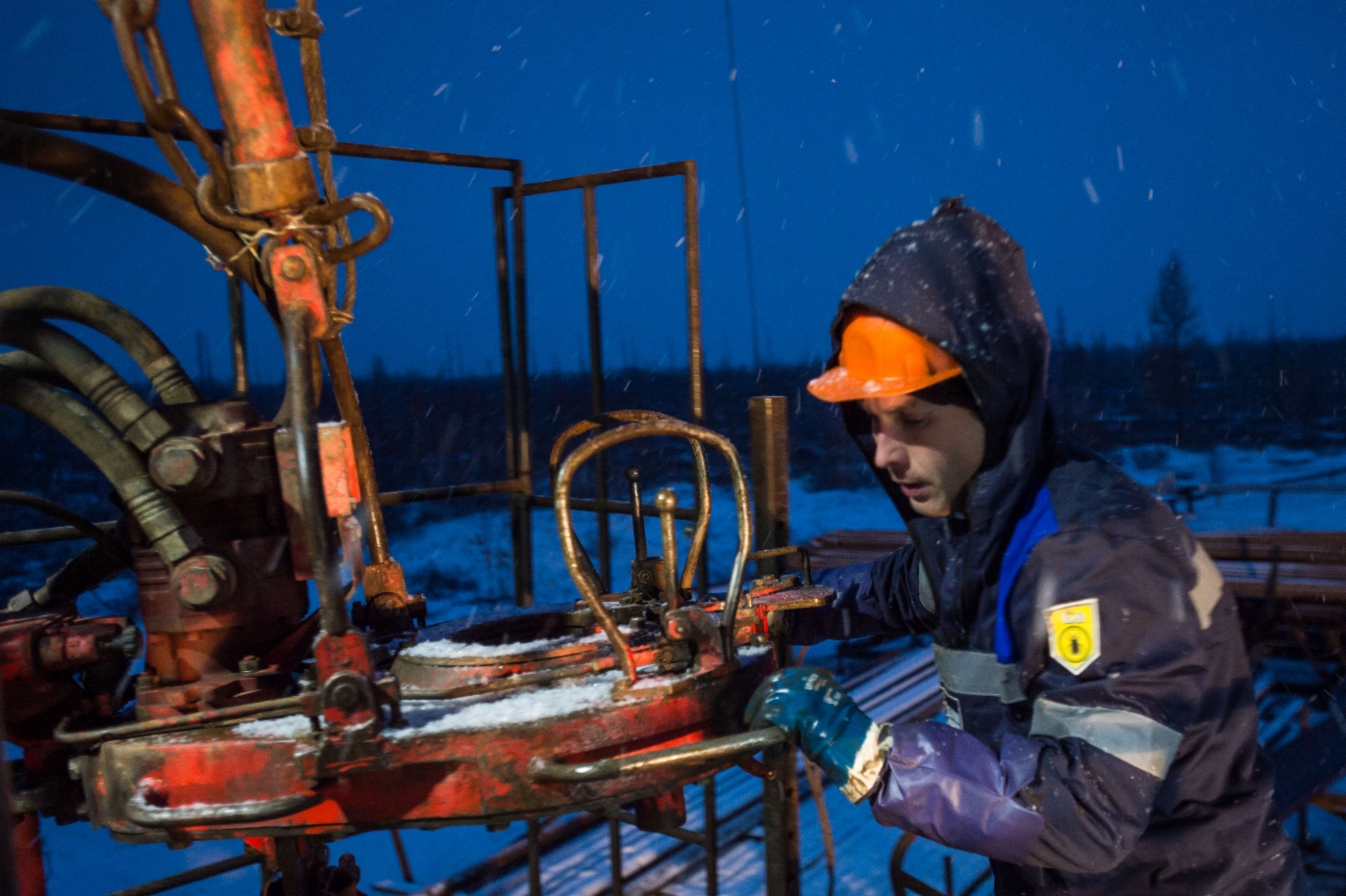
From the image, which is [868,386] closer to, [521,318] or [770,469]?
[770,469]

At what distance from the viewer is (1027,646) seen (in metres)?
1.84

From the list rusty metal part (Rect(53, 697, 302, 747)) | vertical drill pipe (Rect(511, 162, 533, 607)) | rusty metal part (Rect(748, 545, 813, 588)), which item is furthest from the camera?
vertical drill pipe (Rect(511, 162, 533, 607))

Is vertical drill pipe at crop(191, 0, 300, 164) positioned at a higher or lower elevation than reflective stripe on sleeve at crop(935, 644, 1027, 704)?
higher

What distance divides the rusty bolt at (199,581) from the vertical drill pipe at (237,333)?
3.97 feet

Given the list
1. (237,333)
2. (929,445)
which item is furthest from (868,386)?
(237,333)

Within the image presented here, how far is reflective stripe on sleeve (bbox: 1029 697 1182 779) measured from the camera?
164 centimetres

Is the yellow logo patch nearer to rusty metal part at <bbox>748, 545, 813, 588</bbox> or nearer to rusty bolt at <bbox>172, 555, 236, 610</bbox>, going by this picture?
rusty metal part at <bbox>748, 545, 813, 588</bbox>

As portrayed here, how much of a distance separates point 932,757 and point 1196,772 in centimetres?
55

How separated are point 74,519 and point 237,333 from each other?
99 centimetres

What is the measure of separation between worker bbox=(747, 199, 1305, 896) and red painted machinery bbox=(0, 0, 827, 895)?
0.31 m

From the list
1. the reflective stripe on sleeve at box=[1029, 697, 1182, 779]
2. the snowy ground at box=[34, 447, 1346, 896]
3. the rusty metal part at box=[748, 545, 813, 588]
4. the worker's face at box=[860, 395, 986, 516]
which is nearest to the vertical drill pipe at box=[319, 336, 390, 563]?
the rusty metal part at box=[748, 545, 813, 588]

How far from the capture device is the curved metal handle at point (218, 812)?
148 centimetres

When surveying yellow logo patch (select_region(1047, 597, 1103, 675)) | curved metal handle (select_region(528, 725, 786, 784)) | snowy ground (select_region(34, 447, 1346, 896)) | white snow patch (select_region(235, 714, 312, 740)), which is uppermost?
yellow logo patch (select_region(1047, 597, 1103, 675))

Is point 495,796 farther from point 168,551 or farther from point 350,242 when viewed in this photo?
point 350,242
